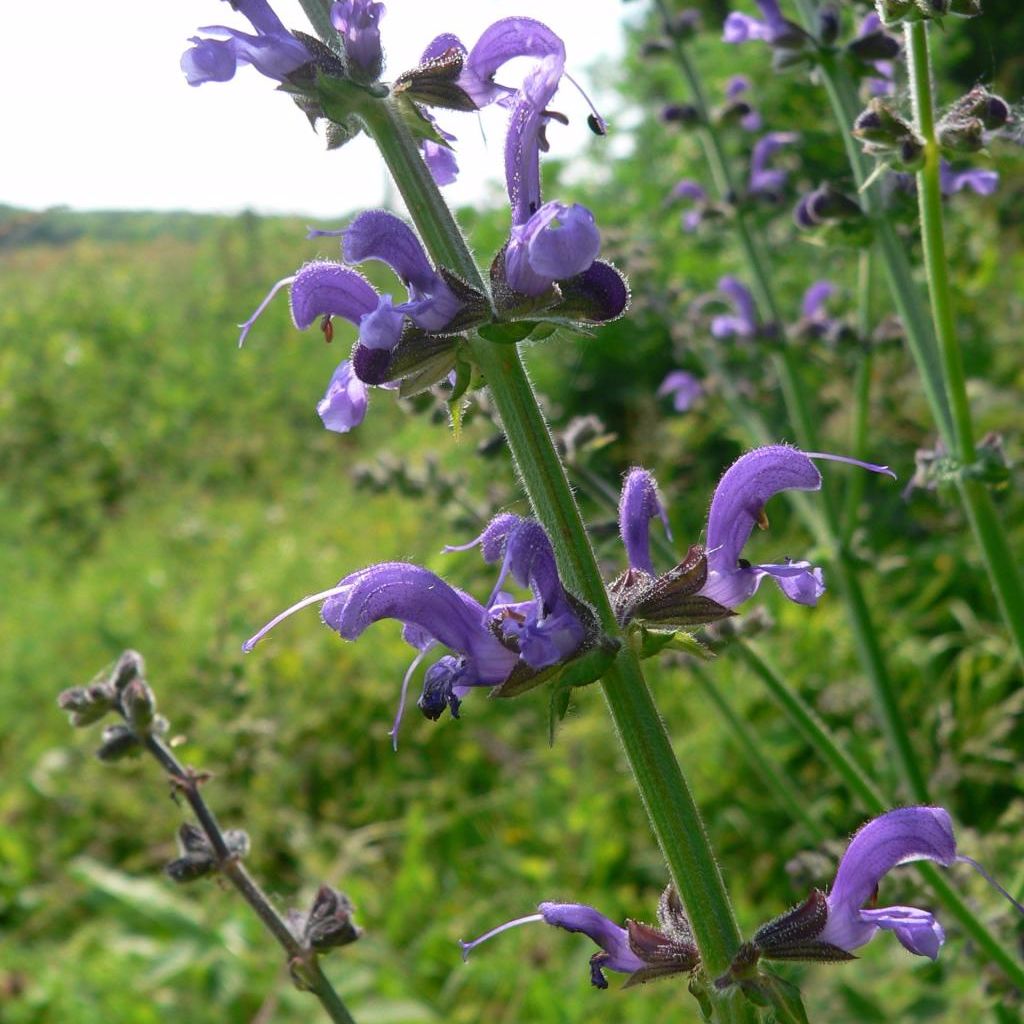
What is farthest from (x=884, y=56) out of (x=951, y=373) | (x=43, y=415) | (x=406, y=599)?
(x=43, y=415)

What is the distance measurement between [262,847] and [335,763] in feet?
1.83

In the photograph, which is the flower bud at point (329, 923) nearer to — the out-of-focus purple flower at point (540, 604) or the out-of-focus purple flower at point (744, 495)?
the out-of-focus purple flower at point (540, 604)

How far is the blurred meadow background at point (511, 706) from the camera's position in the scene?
3074mm

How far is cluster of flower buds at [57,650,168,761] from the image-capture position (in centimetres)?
174

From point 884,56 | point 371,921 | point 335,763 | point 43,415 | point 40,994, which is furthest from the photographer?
point 43,415

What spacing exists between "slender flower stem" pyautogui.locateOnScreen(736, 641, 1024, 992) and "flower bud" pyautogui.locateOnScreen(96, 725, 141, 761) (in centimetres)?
109

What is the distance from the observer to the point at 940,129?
1.80 metres

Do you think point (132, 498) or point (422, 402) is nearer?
point (422, 402)

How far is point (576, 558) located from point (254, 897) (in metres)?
0.77

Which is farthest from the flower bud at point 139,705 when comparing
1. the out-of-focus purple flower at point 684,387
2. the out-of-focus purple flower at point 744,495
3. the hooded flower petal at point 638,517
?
the out-of-focus purple flower at point 684,387

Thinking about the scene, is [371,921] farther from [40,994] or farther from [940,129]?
[940,129]

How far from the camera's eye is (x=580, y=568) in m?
1.27

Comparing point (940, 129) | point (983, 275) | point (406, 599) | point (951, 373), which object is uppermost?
point (940, 129)

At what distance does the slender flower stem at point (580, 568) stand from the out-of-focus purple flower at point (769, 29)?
140 centimetres
